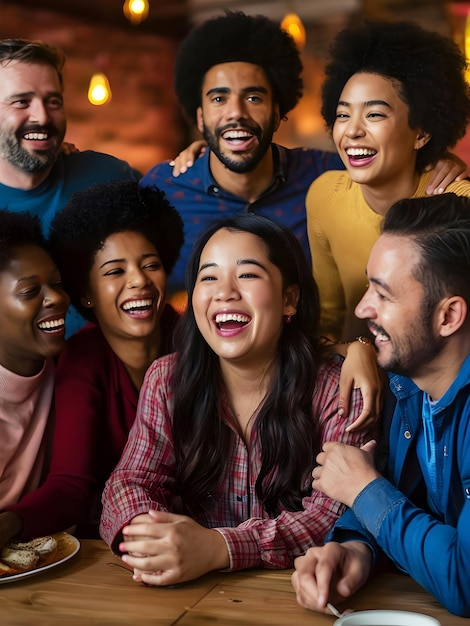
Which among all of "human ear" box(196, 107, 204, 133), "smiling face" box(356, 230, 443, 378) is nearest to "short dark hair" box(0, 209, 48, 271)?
"human ear" box(196, 107, 204, 133)

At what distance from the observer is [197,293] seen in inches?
78.2

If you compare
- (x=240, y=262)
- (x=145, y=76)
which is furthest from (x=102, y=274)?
(x=145, y=76)

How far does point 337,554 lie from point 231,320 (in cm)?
57

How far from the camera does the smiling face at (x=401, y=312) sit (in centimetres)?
171

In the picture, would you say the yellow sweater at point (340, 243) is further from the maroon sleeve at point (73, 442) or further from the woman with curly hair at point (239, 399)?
the maroon sleeve at point (73, 442)

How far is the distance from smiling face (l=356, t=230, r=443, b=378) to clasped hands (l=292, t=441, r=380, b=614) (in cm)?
20

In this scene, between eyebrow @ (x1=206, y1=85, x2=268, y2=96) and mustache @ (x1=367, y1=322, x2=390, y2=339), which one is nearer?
mustache @ (x1=367, y1=322, x2=390, y2=339)

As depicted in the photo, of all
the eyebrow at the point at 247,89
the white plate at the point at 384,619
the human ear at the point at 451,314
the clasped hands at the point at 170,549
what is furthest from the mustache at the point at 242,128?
the white plate at the point at 384,619

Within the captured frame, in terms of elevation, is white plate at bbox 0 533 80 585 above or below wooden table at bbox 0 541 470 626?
above

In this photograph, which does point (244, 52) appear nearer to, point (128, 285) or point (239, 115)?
point (239, 115)

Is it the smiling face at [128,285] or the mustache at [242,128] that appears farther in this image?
the mustache at [242,128]

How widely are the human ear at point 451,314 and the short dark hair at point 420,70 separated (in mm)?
717

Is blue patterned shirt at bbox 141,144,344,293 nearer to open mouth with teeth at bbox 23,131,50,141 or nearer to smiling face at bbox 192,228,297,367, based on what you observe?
open mouth with teeth at bbox 23,131,50,141

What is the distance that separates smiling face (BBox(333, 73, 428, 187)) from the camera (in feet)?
7.30
